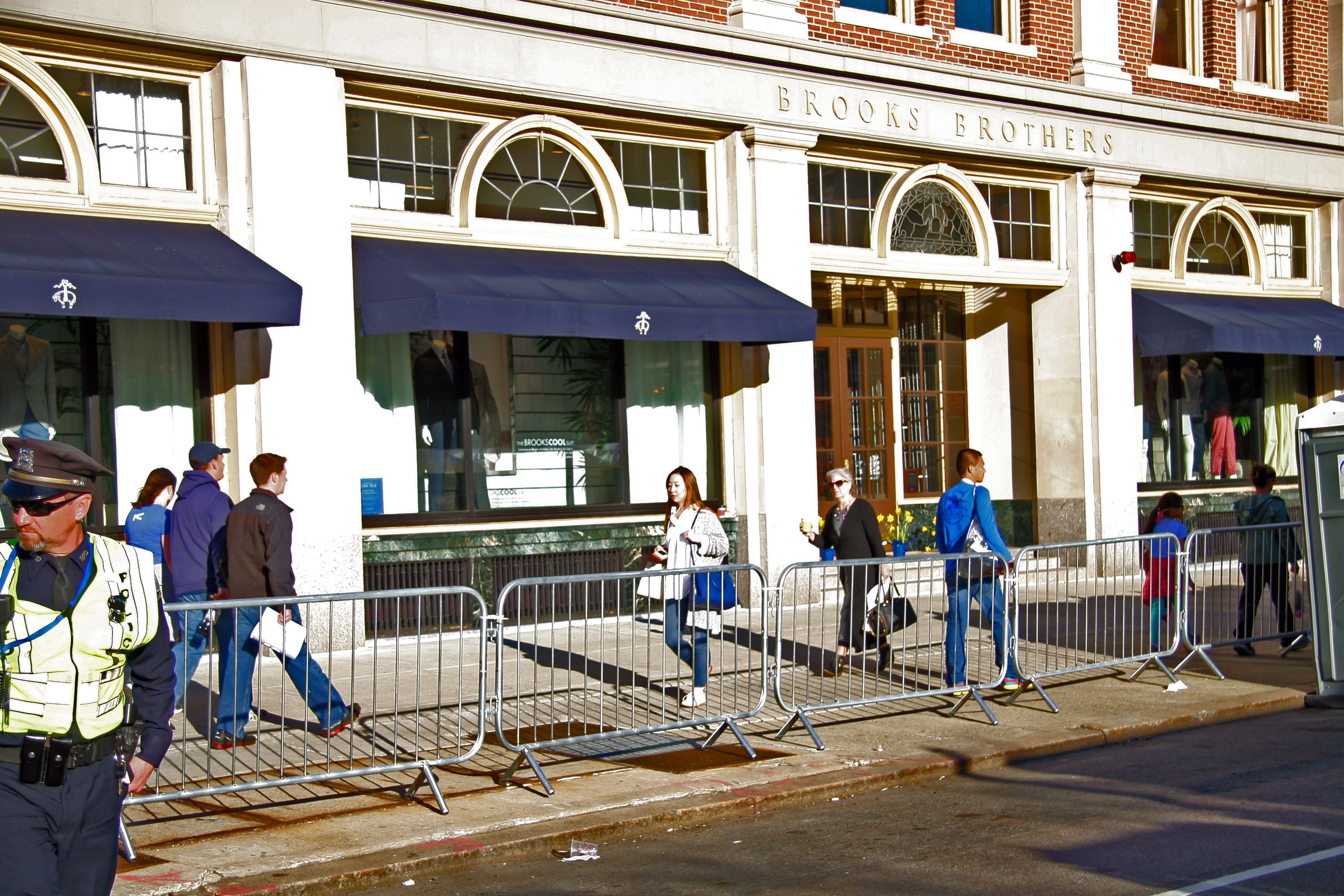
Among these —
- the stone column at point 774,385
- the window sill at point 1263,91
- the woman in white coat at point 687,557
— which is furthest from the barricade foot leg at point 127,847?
the window sill at point 1263,91

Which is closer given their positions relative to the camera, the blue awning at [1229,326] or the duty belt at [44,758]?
the duty belt at [44,758]

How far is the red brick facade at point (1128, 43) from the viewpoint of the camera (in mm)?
15391

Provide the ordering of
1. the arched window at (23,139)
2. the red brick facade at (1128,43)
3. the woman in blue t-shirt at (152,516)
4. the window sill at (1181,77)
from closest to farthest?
1. the woman in blue t-shirt at (152,516)
2. the arched window at (23,139)
3. the red brick facade at (1128,43)
4. the window sill at (1181,77)

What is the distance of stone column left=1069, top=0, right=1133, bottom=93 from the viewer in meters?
17.3

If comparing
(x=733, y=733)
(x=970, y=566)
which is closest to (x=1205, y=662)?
(x=970, y=566)

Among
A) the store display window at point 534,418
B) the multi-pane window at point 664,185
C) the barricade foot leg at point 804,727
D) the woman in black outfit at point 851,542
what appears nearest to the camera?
the barricade foot leg at point 804,727

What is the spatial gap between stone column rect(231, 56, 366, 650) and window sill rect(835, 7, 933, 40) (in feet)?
19.6

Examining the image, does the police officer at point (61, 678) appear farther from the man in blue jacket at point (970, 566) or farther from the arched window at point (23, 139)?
the arched window at point (23, 139)

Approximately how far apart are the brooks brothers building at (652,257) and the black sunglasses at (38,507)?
6.82 meters

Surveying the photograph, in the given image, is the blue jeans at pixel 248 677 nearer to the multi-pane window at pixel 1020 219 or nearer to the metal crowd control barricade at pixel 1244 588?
the metal crowd control barricade at pixel 1244 588

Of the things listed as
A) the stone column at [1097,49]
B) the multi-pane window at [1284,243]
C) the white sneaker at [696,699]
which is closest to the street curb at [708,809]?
the white sneaker at [696,699]

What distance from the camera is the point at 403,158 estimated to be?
42.9ft

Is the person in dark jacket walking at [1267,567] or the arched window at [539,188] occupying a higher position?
the arched window at [539,188]

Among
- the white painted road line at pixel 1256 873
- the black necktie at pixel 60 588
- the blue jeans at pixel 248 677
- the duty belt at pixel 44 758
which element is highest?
the black necktie at pixel 60 588
